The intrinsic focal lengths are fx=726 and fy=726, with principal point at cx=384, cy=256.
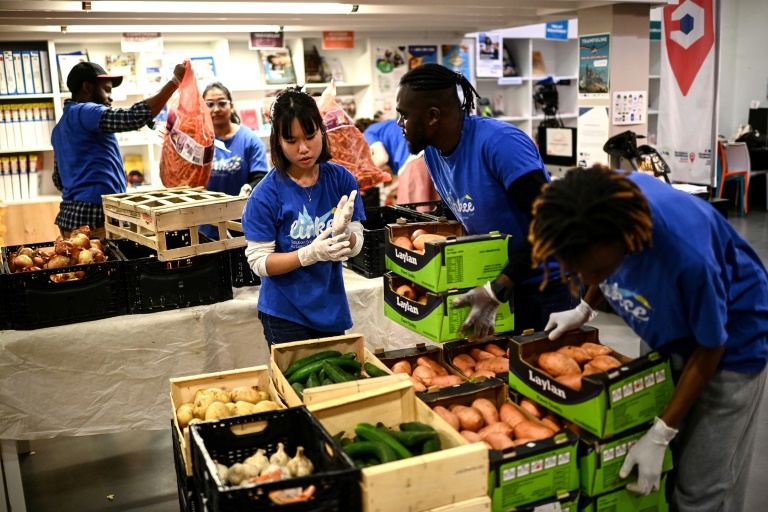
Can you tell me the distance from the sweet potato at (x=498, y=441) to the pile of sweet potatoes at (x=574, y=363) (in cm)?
20

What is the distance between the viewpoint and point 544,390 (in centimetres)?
191

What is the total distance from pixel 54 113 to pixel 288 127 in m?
4.27

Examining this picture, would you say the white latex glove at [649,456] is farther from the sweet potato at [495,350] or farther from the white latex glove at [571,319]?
the sweet potato at [495,350]

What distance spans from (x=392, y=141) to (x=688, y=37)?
2.34 m

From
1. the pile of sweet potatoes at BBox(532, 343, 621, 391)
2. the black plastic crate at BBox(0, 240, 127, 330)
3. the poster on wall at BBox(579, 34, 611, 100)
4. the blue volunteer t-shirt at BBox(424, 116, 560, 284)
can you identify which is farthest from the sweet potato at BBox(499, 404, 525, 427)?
the poster on wall at BBox(579, 34, 611, 100)

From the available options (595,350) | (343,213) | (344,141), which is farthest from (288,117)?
(344,141)

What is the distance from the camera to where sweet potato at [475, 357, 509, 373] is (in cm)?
228

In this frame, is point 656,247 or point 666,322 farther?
point 666,322

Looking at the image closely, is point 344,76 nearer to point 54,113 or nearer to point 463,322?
point 54,113

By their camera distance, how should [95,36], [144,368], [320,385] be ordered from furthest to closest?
[95,36]
[144,368]
[320,385]

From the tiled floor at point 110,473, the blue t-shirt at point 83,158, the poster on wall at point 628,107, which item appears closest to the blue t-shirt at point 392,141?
the poster on wall at point 628,107

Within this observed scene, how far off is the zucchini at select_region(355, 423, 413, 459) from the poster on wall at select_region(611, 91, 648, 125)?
11.3ft

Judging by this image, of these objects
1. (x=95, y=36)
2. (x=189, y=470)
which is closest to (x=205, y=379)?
(x=189, y=470)

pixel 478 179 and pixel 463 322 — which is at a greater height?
pixel 478 179
